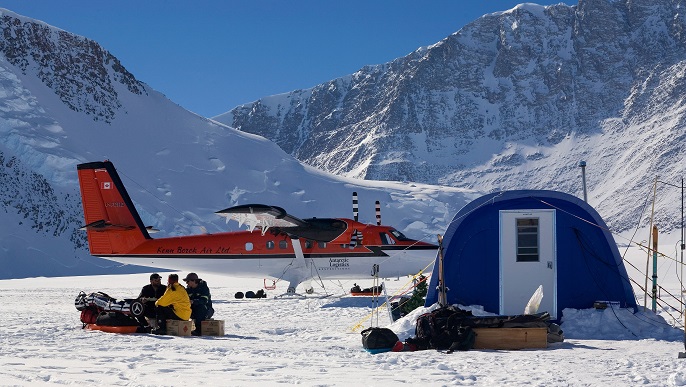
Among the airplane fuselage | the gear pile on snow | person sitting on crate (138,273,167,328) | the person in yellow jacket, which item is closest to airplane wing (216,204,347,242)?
the airplane fuselage

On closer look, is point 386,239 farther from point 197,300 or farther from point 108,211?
point 197,300

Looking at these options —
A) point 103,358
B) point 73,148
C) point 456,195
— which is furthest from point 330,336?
point 456,195

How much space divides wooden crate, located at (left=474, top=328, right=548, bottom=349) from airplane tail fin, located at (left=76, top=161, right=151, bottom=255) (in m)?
16.8

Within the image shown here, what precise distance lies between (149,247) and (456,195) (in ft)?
401

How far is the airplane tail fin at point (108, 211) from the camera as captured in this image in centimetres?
2720

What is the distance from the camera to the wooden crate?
13258 millimetres

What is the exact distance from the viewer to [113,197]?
89.5ft

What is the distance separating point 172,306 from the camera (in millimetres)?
15305

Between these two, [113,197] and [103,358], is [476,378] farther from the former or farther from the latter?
[113,197]

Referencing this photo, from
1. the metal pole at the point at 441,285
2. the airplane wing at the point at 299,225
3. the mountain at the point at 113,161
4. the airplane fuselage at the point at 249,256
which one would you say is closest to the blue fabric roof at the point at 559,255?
the metal pole at the point at 441,285

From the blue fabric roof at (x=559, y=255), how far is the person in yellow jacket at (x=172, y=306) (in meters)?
4.56

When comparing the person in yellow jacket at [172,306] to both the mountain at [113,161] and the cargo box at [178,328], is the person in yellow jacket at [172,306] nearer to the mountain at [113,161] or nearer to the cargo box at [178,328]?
the cargo box at [178,328]

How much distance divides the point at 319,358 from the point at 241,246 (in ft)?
51.4

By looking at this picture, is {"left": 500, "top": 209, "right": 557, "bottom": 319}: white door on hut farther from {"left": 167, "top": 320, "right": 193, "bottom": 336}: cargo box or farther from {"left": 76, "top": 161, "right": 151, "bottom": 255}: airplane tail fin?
{"left": 76, "top": 161, "right": 151, "bottom": 255}: airplane tail fin
